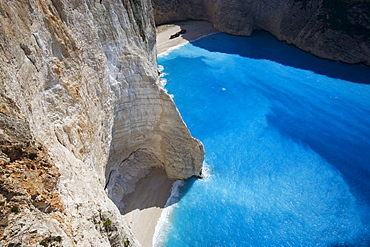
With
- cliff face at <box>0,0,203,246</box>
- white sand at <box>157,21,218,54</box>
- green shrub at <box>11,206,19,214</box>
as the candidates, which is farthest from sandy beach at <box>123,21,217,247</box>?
white sand at <box>157,21,218,54</box>

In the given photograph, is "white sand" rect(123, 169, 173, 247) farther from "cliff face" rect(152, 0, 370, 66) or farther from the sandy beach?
"cliff face" rect(152, 0, 370, 66)

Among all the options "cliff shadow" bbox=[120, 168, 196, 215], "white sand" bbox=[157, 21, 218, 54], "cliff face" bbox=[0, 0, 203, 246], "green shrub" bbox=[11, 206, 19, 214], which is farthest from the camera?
"white sand" bbox=[157, 21, 218, 54]

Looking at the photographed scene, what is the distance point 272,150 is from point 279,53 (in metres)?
23.9

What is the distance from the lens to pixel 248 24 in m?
48.8

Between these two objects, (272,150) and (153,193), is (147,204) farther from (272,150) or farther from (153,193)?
(272,150)

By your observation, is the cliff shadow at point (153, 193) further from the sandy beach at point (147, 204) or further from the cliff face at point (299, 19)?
the cliff face at point (299, 19)

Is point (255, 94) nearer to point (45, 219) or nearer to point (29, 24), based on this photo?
Answer: point (29, 24)

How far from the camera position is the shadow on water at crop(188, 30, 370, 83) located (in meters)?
37.4

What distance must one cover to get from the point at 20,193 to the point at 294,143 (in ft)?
79.9

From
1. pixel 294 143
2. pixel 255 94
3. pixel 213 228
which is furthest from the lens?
pixel 255 94

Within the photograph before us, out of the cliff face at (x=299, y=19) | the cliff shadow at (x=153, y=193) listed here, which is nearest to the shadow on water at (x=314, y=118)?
the cliff face at (x=299, y=19)

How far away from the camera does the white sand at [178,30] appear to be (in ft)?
152

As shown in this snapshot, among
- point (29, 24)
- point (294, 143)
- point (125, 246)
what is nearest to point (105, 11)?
point (29, 24)

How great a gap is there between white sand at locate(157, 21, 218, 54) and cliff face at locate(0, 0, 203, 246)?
83.5 ft
